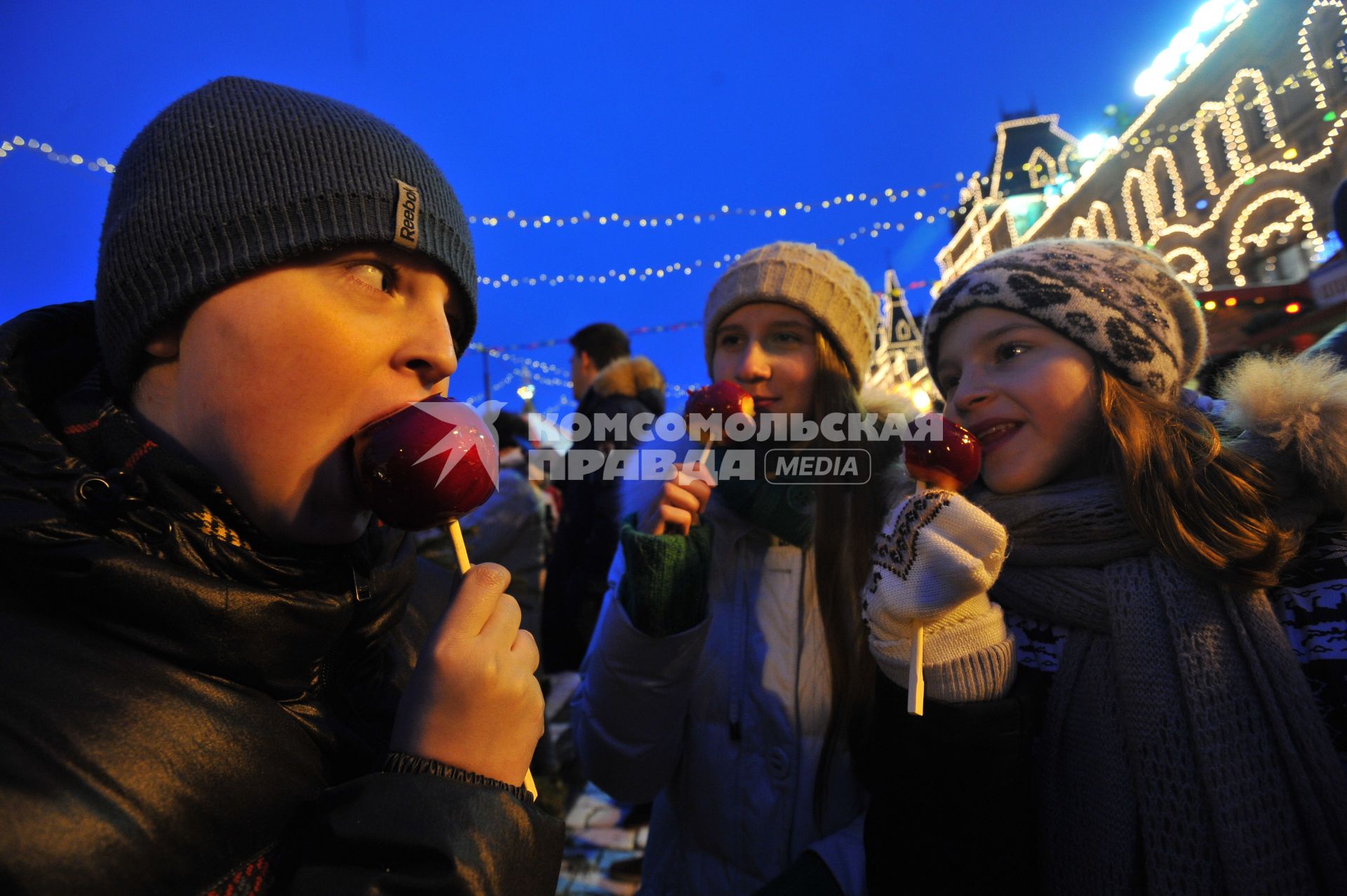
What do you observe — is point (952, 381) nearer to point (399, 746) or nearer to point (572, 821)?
point (399, 746)

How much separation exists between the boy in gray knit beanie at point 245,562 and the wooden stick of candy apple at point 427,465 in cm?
7

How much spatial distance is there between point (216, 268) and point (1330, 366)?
2.58m

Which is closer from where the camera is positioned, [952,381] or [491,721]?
[491,721]

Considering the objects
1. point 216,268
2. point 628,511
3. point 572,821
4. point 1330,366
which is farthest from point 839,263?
point 572,821

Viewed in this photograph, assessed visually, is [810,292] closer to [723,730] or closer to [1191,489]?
[1191,489]

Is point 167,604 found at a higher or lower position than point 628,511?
lower

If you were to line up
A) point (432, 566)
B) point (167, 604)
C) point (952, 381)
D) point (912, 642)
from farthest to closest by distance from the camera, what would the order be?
point (952, 381), point (432, 566), point (912, 642), point (167, 604)

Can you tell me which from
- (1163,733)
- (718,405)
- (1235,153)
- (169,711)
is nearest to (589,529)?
(718,405)

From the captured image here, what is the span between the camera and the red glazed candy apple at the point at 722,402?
6.97 ft

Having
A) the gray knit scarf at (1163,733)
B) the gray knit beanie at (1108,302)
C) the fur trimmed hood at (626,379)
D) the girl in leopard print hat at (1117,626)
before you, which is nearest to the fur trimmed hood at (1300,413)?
the girl in leopard print hat at (1117,626)

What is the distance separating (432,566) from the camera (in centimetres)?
192

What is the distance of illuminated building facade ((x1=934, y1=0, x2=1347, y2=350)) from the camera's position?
8.23 m

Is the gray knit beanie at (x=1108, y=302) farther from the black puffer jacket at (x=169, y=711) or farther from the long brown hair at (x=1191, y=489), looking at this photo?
the black puffer jacket at (x=169, y=711)

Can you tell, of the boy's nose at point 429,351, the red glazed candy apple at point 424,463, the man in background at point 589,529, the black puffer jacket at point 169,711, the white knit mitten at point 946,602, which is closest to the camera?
the black puffer jacket at point 169,711
